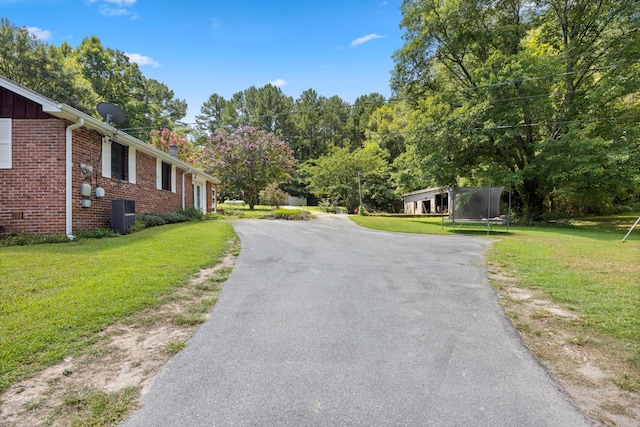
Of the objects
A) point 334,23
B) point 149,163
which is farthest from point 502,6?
point 149,163

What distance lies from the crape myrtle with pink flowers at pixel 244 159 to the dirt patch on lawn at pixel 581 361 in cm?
2216

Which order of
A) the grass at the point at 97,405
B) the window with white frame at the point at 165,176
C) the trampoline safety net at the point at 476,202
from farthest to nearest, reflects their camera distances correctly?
the window with white frame at the point at 165,176 → the trampoline safety net at the point at 476,202 → the grass at the point at 97,405

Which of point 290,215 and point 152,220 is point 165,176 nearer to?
point 152,220

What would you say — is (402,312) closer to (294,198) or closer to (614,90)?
(614,90)

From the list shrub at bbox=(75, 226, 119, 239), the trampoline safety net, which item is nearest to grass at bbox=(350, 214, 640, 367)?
the trampoline safety net

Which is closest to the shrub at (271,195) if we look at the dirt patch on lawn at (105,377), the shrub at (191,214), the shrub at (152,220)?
the shrub at (191,214)

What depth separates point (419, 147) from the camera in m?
17.8

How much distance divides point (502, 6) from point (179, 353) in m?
23.4

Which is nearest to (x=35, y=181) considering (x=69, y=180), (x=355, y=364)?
(x=69, y=180)

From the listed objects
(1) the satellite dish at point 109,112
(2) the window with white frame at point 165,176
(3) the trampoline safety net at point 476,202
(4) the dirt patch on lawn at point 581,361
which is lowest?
(4) the dirt patch on lawn at point 581,361

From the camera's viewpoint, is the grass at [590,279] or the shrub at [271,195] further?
the shrub at [271,195]

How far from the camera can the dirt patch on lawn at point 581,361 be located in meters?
2.04

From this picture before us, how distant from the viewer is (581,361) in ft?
8.67

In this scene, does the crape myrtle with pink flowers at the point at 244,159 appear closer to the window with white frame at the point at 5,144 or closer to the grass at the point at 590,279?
the window with white frame at the point at 5,144
